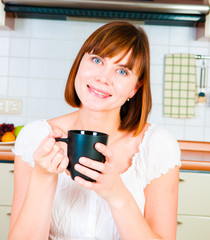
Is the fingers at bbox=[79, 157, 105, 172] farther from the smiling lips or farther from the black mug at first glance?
the smiling lips

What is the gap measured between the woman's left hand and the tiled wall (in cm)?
162

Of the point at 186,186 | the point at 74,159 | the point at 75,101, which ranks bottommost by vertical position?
the point at 186,186

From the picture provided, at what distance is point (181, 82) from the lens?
2203 millimetres

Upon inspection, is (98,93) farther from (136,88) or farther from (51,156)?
(51,156)

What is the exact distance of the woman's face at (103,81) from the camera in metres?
0.90

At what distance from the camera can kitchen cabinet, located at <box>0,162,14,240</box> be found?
5.41ft

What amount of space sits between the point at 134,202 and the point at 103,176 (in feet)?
0.47

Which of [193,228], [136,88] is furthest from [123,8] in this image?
[193,228]

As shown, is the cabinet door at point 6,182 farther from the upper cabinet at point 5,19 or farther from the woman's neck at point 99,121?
the upper cabinet at point 5,19

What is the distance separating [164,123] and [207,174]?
2.32 ft

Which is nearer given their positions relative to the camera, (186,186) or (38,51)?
(186,186)

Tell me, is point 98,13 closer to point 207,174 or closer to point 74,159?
point 207,174

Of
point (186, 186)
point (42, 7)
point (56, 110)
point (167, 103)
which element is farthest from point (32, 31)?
point (186, 186)

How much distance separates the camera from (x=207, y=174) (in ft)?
5.24
